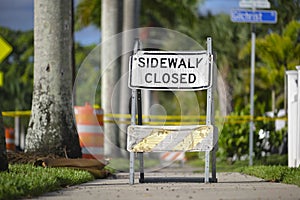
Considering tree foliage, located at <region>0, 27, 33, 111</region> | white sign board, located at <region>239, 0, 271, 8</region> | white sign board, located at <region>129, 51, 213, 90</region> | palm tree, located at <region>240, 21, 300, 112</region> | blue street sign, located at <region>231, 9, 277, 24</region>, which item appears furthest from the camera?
tree foliage, located at <region>0, 27, 33, 111</region>

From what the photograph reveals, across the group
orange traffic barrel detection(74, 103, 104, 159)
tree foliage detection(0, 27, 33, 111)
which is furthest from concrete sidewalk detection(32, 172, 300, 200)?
tree foliage detection(0, 27, 33, 111)

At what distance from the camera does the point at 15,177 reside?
32.9 feet

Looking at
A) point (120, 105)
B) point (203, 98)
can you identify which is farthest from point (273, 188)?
point (203, 98)

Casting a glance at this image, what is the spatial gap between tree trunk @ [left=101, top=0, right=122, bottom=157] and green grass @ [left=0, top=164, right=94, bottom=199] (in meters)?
11.1

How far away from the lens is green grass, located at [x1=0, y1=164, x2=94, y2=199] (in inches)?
359

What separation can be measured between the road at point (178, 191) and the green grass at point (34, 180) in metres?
0.15

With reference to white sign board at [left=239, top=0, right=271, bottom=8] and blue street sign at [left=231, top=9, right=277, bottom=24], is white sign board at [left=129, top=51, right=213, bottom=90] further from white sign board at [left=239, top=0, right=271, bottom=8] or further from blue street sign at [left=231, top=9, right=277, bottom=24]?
white sign board at [left=239, top=0, right=271, bottom=8]

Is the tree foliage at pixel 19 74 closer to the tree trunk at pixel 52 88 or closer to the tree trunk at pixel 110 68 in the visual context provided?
the tree trunk at pixel 110 68

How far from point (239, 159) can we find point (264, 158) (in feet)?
3.58

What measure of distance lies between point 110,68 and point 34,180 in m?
15.0

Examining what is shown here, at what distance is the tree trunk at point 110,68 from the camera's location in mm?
24000

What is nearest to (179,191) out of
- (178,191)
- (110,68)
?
(178,191)

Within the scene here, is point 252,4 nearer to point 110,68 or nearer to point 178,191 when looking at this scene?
point 110,68

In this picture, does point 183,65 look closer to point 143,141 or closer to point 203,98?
point 143,141
